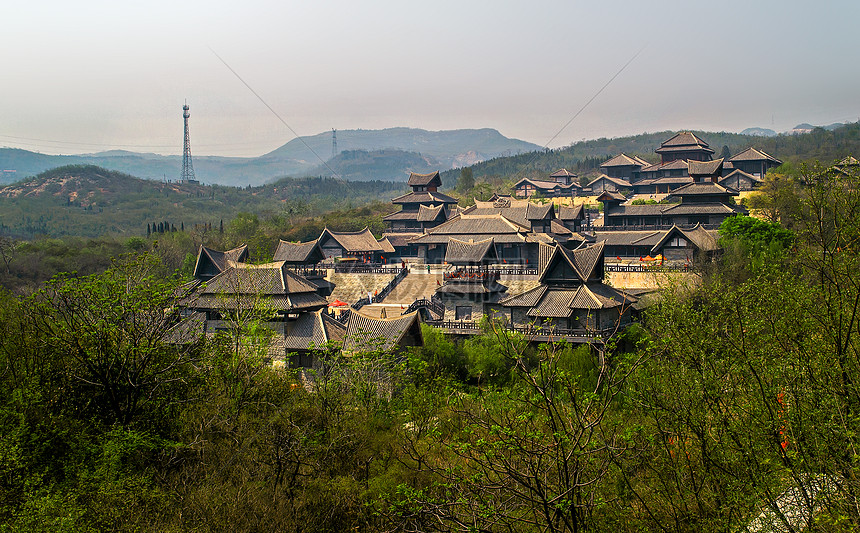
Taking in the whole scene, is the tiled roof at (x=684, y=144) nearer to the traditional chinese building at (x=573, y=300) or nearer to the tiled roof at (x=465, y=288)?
the tiled roof at (x=465, y=288)

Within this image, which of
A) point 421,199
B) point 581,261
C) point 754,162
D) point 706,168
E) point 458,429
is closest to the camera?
point 458,429

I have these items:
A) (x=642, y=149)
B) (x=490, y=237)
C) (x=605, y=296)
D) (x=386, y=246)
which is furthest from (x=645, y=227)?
(x=642, y=149)

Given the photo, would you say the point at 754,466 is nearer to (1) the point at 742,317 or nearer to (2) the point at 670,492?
(2) the point at 670,492

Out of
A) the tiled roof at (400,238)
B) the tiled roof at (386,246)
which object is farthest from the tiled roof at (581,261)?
the tiled roof at (400,238)

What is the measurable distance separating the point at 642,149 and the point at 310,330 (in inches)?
6518

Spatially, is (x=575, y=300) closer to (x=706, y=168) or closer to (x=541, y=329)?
(x=541, y=329)

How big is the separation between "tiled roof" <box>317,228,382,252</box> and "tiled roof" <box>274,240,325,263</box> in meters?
6.98

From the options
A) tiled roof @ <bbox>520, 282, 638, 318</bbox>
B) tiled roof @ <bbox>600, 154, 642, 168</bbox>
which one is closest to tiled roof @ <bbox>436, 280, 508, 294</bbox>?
tiled roof @ <bbox>520, 282, 638, 318</bbox>

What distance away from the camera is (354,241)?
5981 centimetres

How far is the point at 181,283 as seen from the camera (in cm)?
2284

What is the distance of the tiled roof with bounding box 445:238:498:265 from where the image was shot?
44.4 m

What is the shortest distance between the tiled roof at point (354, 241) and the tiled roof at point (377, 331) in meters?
27.9

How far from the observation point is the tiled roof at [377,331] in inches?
1106

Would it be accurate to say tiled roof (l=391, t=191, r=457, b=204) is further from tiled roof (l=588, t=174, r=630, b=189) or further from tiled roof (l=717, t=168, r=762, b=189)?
tiled roof (l=717, t=168, r=762, b=189)
